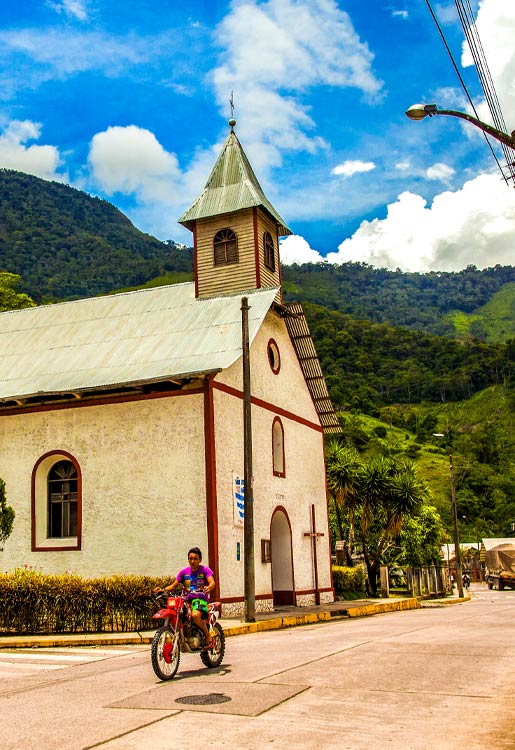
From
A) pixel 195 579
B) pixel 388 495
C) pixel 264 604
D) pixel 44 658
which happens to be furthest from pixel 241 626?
pixel 388 495

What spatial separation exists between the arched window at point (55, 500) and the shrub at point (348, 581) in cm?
1260

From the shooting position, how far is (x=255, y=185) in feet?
92.2

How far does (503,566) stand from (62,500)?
46.7 m

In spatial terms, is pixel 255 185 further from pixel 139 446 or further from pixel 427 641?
pixel 427 641

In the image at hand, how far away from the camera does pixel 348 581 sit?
3247 cm

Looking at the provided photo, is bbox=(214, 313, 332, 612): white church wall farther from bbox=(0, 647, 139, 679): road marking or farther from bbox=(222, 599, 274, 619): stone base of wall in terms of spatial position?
bbox=(0, 647, 139, 679): road marking

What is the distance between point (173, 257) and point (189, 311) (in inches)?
6115

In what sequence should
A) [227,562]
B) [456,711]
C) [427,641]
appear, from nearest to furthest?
[456,711] → [427,641] → [227,562]

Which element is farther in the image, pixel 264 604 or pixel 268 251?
pixel 268 251

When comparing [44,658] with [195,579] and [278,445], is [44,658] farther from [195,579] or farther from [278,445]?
[278,445]

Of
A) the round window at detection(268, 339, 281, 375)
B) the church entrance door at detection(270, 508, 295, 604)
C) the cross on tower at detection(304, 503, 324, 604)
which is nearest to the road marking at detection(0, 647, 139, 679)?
the church entrance door at detection(270, 508, 295, 604)

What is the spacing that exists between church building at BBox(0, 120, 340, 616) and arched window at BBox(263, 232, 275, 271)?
0.25 ft

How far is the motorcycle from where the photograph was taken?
9234mm

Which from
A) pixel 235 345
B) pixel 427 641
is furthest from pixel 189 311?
pixel 427 641
